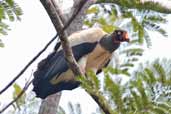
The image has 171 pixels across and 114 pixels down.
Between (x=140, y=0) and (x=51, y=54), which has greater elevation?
(x=140, y=0)

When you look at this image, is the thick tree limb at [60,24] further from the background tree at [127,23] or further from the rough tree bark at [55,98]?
the rough tree bark at [55,98]

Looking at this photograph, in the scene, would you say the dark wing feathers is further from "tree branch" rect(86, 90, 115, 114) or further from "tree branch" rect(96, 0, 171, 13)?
"tree branch" rect(86, 90, 115, 114)

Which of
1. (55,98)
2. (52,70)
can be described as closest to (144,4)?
(52,70)

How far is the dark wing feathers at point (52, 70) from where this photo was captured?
11.1ft

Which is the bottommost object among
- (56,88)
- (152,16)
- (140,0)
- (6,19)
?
(56,88)

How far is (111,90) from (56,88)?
1.59m

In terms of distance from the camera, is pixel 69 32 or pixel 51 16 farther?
pixel 69 32

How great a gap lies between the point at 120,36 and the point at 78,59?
0.39 meters

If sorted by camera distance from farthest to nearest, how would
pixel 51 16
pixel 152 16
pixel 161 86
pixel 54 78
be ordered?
pixel 54 78 → pixel 152 16 → pixel 161 86 → pixel 51 16

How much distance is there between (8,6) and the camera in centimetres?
253

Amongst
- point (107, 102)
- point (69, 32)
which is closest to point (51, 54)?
point (69, 32)

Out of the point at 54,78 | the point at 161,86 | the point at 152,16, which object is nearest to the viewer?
the point at 161,86

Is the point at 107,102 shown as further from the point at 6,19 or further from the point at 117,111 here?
the point at 6,19

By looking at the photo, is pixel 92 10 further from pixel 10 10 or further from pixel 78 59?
pixel 10 10
